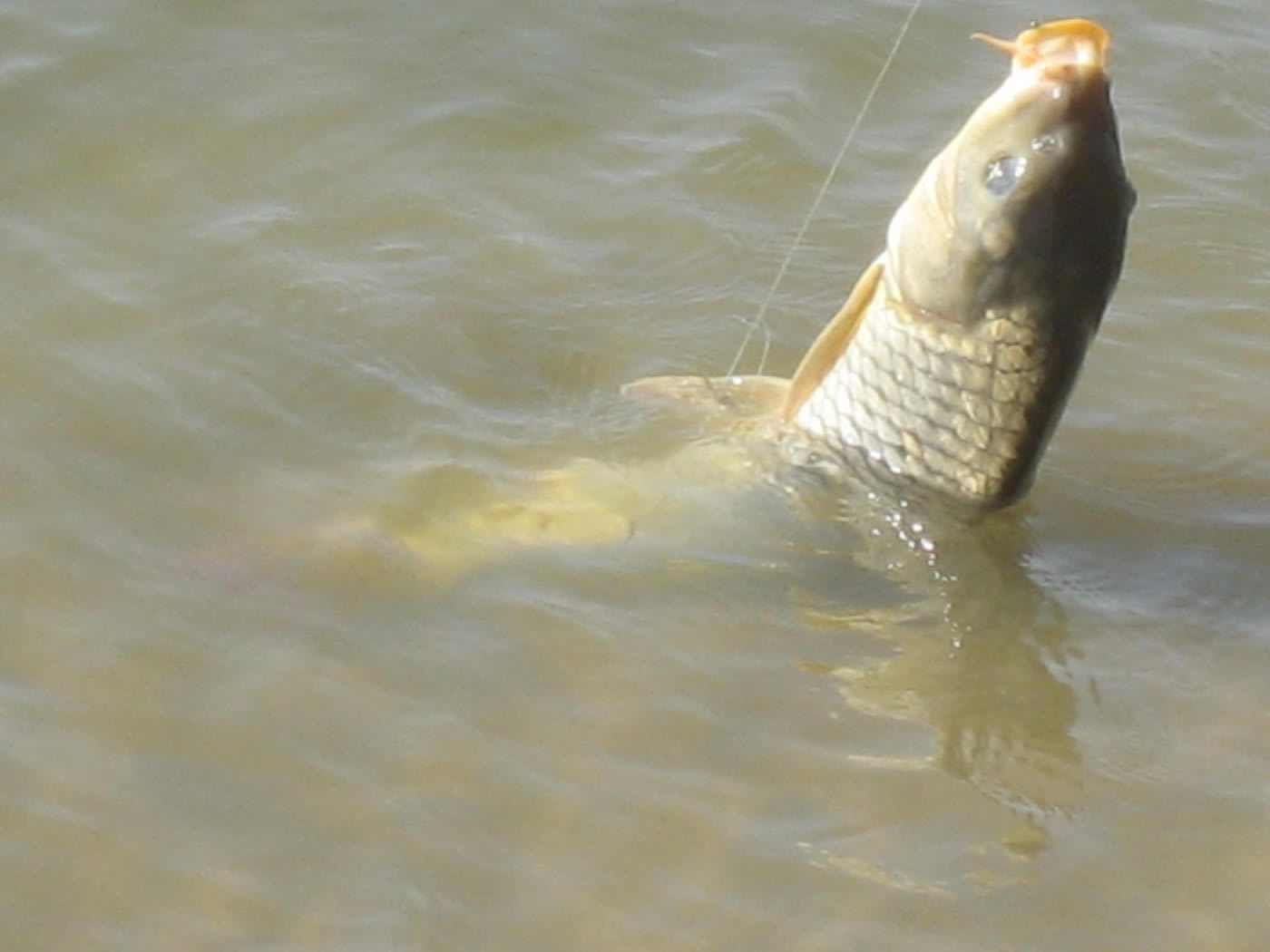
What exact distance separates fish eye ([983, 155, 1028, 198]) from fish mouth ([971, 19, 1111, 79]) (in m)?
0.18

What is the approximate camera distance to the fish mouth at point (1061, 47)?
13.4 ft

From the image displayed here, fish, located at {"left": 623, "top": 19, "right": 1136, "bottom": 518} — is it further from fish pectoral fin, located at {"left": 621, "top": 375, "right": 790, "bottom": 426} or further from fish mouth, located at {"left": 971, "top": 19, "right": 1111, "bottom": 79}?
fish pectoral fin, located at {"left": 621, "top": 375, "right": 790, "bottom": 426}

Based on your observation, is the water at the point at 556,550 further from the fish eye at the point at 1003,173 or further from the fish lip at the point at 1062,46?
the fish lip at the point at 1062,46

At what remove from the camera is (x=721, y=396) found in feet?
16.5

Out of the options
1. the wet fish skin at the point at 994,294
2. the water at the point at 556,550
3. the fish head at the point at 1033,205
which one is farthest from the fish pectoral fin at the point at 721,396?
the fish head at the point at 1033,205

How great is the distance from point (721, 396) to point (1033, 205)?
103 cm

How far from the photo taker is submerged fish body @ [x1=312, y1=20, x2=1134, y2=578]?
13.8 ft

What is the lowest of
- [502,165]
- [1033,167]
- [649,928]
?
[649,928]

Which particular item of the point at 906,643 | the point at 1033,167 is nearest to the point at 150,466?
the point at 906,643

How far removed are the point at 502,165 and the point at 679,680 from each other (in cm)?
234

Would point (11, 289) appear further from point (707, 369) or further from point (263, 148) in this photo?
point (707, 369)

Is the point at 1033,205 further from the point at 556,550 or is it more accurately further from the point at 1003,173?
the point at 556,550

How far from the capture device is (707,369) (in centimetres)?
554

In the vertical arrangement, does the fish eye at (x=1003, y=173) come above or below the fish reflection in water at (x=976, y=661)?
above
